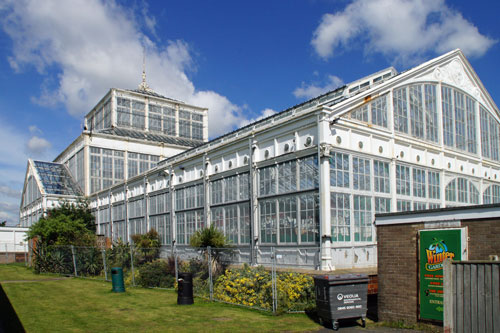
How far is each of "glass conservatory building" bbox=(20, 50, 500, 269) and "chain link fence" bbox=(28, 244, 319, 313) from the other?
1.00 m

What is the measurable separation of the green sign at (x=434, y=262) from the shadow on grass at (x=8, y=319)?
10094mm

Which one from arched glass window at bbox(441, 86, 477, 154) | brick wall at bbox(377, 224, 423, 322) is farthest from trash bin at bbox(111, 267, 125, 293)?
arched glass window at bbox(441, 86, 477, 154)

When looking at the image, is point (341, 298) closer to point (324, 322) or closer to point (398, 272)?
point (324, 322)

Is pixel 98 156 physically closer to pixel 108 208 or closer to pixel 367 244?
pixel 108 208

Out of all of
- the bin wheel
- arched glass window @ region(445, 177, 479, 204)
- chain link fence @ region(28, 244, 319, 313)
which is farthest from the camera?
arched glass window @ region(445, 177, 479, 204)

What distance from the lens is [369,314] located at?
13.3 meters

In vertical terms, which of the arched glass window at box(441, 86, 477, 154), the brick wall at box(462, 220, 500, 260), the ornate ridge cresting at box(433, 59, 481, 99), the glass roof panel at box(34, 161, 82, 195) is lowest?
the brick wall at box(462, 220, 500, 260)

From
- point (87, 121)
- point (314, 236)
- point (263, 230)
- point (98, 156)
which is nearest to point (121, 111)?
point (98, 156)

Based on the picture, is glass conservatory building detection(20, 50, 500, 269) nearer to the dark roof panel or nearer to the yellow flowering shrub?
the yellow flowering shrub

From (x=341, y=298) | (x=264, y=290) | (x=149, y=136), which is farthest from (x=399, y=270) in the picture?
(x=149, y=136)

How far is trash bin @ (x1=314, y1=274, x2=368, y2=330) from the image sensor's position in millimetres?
11748

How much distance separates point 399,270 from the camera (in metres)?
11.6

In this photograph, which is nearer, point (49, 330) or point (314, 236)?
point (49, 330)

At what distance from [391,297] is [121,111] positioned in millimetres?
43860
